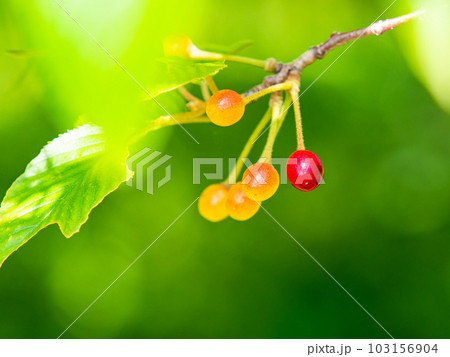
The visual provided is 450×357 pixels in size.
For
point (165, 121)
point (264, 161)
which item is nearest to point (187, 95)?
point (165, 121)

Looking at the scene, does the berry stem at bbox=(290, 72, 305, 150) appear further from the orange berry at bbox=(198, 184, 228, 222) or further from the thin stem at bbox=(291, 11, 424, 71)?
the orange berry at bbox=(198, 184, 228, 222)

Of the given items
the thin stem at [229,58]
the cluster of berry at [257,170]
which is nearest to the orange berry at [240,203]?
the cluster of berry at [257,170]

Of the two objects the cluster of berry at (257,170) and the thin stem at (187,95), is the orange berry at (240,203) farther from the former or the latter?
the thin stem at (187,95)

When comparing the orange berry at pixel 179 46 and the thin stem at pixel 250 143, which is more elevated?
the orange berry at pixel 179 46

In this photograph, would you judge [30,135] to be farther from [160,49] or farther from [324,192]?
[324,192]

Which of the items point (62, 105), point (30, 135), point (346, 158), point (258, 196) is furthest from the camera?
point (346, 158)

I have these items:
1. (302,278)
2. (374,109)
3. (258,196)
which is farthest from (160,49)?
(302,278)
